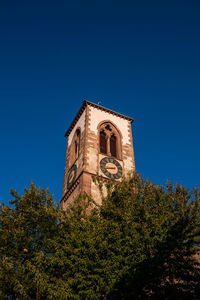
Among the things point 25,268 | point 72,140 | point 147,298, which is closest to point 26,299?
point 25,268

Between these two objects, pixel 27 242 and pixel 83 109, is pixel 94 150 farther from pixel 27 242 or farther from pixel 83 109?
pixel 27 242

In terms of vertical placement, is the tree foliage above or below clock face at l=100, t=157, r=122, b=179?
below

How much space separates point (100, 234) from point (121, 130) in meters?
18.3

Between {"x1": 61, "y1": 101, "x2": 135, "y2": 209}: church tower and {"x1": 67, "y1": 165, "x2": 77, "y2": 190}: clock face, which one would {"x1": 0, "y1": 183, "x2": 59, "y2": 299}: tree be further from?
{"x1": 67, "y1": 165, "x2": 77, "y2": 190}: clock face

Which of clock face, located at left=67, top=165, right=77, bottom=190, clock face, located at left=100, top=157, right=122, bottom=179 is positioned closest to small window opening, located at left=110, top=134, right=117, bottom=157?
clock face, located at left=100, top=157, right=122, bottom=179

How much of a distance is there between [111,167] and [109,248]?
12451mm

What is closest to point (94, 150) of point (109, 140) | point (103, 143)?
point (103, 143)

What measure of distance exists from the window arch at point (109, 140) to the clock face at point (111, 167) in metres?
1.05

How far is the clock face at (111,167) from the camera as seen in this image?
23.5 m

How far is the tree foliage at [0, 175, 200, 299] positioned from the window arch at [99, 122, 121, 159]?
10.8 metres

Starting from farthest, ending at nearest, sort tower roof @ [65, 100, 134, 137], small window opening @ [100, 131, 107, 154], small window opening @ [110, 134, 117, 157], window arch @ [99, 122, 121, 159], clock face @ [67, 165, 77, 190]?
1. tower roof @ [65, 100, 134, 137]
2. small window opening @ [110, 134, 117, 157]
3. window arch @ [99, 122, 121, 159]
4. small window opening @ [100, 131, 107, 154]
5. clock face @ [67, 165, 77, 190]

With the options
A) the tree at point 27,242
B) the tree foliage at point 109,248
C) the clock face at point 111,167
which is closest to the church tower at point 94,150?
the clock face at point 111,167

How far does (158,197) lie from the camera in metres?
14.6

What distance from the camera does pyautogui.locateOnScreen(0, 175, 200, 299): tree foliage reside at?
10.7 metres
